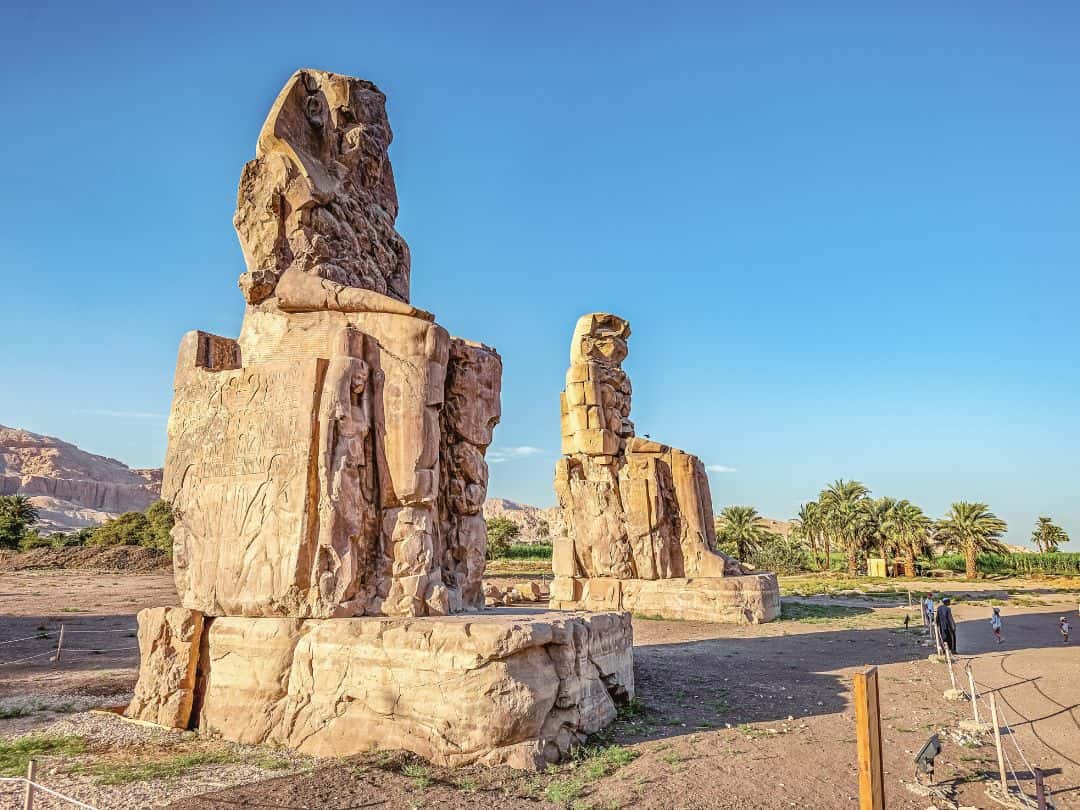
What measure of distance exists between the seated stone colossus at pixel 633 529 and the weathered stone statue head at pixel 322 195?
8.10 meters

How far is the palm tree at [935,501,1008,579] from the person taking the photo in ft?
110

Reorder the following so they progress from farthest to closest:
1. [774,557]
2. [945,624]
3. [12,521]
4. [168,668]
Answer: [774,557], [12,521], [945,624], [168,668]

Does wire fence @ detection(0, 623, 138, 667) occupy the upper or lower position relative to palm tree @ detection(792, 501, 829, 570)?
lower

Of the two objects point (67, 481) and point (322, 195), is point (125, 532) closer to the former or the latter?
point (322, 195)

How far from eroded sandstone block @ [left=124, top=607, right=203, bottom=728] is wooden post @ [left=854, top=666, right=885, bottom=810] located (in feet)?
19.1

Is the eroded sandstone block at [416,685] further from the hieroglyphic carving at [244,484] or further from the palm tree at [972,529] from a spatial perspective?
the palm tree at [972,529]

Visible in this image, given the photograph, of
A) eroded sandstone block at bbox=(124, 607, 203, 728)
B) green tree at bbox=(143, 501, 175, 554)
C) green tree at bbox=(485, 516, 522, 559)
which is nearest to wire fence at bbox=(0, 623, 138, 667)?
eroded sandstone block at bbox=(124, 607, 203, 728)

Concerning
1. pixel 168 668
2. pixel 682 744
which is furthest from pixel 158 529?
pixel 682 744

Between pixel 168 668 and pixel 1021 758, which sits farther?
pixel 168 668

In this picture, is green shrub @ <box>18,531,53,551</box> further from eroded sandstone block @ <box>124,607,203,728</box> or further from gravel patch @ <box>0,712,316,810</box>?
gravel patch @ <box>0,712,316,810</box>

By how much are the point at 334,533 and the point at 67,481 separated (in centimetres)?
10614

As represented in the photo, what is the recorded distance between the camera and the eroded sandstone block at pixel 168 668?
6.43 metres

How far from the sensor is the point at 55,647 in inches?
470

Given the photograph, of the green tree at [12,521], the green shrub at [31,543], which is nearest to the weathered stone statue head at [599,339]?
the green shrub at [31,543]
